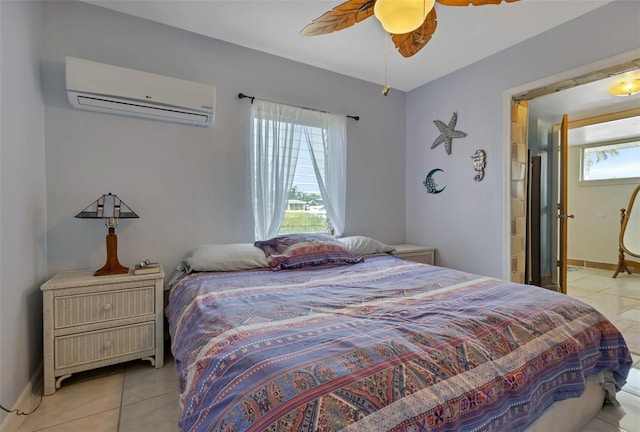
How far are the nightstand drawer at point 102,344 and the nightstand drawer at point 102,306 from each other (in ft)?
0.28

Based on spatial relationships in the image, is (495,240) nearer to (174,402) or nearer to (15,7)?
(174,402)

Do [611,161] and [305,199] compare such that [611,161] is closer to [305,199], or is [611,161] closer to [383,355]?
[305,199]

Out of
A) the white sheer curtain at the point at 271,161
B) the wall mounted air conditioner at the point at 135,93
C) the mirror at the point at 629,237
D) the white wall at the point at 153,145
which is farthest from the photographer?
the mirror at the point at 629,237

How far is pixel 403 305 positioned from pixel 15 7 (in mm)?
2596

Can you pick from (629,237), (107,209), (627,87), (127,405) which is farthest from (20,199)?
(629,237)

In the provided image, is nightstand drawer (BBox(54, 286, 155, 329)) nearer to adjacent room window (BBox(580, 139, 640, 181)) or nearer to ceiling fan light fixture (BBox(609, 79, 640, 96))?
ceiling fan light fixture (BBox(609, 79, 640, 96))

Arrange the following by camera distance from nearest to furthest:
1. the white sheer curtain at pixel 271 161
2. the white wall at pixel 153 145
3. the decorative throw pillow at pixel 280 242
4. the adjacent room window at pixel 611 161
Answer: the white wall at pixel 153 145, the decorative throw pillow at pixel 280 242, the white sheer curtain at pixel 271 161, the adjacent room window at pixel 611 161

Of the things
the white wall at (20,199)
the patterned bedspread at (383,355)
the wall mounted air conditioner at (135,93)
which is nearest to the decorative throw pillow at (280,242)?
the patterned bedspread at (383,355)

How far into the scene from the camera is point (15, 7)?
5.40 feet

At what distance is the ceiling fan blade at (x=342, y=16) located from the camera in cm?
165

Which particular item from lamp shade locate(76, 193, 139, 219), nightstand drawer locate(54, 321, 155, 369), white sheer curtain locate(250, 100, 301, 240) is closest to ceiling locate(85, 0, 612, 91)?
white sheer curtain locate(250, 100, 301, 240)

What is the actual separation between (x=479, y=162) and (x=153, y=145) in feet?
9.86

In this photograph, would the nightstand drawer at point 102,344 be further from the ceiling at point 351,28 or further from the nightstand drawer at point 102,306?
the ceiling at point 351,28

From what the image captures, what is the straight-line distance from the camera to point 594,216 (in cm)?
537
